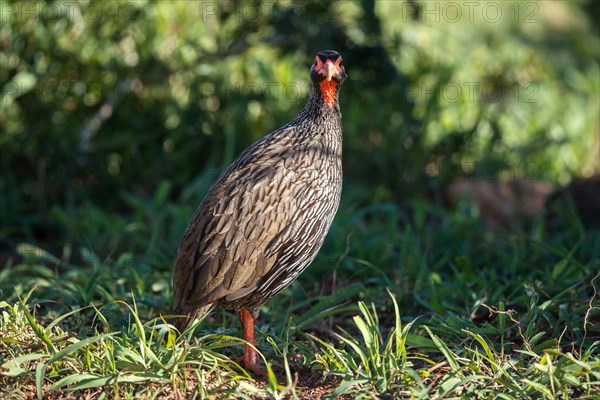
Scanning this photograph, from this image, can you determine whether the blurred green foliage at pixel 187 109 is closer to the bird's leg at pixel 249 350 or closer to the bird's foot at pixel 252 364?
the bird's leg at pixel 249 350

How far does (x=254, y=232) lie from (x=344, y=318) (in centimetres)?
105

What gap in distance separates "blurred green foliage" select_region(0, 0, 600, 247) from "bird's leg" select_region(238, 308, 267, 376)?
1.82 m

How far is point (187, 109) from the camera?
7.05 meters

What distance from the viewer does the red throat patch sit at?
15.2 ft

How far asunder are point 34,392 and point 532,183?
4773 mm

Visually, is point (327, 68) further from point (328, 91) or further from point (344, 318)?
point (344, 318)

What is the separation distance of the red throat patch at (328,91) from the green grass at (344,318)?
39.8 inches

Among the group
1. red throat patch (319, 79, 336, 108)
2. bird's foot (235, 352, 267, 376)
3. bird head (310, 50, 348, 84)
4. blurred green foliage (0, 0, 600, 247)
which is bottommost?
bird's foot (235, 352, 267, 376)

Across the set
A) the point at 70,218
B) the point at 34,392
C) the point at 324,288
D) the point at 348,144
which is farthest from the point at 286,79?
the point at 34,392

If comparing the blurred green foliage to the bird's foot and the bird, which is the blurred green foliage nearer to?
the bird

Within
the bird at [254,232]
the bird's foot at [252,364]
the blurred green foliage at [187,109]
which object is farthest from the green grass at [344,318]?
the blurred green foliage at [187,109]

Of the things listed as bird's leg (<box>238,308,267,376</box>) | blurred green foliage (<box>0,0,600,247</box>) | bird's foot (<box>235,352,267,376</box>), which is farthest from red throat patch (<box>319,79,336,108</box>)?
blurred green foliage (<box>0,0,600,247</box>)

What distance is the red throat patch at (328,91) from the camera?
463 centimetres

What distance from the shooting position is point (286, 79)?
26.8 ft
